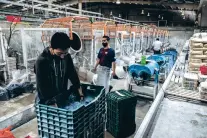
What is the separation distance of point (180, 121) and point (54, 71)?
2222mm

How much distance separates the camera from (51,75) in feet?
6.57

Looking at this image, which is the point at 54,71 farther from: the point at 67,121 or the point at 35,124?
the point at 35,124

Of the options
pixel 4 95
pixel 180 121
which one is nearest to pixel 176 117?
pixel 180 121

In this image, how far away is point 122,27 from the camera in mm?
7652

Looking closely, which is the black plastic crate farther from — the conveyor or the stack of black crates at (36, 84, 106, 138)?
the conveyor

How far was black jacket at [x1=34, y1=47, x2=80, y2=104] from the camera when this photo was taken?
186cm

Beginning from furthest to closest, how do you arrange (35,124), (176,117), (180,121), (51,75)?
(35,124) → (176,117) → (180,121) → (51,75)

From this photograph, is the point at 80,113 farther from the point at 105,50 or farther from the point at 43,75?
the point at 105,50

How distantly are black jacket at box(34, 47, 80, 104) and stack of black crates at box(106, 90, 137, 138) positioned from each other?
A: 41.4 inches

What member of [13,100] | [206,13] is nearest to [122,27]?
[13,100]

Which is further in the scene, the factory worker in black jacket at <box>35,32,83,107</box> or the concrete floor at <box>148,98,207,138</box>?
the concrete floor at <box>148,98,207,138</box>

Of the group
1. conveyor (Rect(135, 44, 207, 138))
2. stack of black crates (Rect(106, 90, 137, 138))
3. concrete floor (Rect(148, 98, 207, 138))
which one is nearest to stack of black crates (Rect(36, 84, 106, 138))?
conveyor (Rect(135, 44, 207, 138))

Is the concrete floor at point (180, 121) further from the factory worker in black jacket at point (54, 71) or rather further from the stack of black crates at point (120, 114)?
the factory worker in black jacket at point (54, 71)

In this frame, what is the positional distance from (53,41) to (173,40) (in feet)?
66.8
